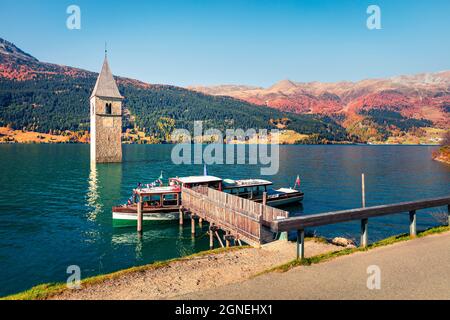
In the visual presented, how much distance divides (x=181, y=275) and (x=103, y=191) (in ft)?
Answer: 162

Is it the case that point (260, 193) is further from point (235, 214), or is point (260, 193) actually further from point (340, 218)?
point (340, 218)

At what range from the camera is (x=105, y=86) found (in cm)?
10112

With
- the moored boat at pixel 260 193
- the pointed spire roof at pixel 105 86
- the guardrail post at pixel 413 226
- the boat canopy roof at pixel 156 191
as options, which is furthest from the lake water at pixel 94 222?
the pointed spire roof at pixel 105 86

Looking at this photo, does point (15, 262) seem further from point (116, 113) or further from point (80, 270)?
point (116, 113)

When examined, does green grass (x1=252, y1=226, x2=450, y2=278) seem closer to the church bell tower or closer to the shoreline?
the shoreline

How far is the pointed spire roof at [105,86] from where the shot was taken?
99.1m

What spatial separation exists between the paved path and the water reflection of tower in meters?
31.7

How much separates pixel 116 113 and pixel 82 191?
4763 centimetres

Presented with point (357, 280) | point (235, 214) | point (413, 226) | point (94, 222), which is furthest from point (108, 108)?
point (357, 280)

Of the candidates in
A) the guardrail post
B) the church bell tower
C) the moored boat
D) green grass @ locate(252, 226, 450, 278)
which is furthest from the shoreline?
the church bell tower

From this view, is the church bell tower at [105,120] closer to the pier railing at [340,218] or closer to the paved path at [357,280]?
the pier railing at [340,218]
